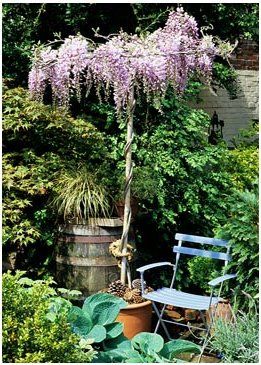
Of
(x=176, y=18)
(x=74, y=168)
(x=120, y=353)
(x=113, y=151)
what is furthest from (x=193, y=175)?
(x=120, y=353)

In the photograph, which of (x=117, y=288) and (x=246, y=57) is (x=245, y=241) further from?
(x=246, y=57)

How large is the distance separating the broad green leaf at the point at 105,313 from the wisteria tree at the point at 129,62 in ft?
2.47

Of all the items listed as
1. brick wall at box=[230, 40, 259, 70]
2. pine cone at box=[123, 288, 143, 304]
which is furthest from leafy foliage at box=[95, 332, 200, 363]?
brick wall at box=[230, 40, 259, 70]

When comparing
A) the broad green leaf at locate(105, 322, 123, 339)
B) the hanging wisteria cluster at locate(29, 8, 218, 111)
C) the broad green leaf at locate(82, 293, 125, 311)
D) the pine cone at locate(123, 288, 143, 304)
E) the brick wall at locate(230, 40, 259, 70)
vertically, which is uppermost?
the brick wall at locate(230, 40, 259, 70)

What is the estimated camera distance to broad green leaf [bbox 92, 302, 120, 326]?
348cm

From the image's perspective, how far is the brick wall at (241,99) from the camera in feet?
24.5

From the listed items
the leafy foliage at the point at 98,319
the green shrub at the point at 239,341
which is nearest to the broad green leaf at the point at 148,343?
the leafy foliage at the point at 98,319

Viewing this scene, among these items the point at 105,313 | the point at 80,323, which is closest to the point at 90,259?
the point at 105,313

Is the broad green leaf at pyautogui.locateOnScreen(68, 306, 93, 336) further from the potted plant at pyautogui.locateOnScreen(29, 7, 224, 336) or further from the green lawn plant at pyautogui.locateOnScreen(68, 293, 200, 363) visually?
the potted plant at pyautogui.locateOnScreen(29, 7, 224, 336)

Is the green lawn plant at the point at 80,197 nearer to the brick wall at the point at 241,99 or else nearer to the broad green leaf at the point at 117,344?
the broad green leaf at the point at 117,344

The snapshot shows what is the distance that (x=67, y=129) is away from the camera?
4.88m

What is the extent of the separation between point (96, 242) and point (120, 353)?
1.17m

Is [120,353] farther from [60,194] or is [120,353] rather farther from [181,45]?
[181,45]

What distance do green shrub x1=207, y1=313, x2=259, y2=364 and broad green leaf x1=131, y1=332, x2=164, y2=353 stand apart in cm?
46
